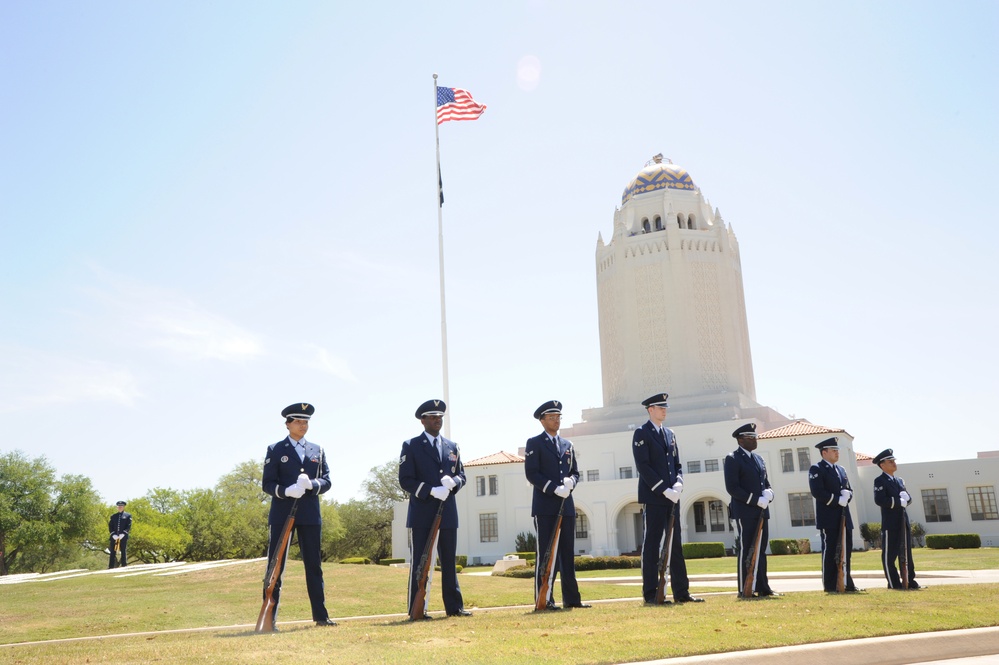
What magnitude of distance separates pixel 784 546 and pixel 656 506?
1165 inches

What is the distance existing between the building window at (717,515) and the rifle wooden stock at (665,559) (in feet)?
122

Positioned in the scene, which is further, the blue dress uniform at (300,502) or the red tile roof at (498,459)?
the red tile roof at (498,459)

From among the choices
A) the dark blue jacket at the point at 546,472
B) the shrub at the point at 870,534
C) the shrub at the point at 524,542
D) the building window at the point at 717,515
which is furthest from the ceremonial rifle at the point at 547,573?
the building window at the point at 717,515

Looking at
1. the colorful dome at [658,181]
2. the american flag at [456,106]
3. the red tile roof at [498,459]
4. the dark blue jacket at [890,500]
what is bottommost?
the dark blue jacket at [890,500]

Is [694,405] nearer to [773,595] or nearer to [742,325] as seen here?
[742,325]

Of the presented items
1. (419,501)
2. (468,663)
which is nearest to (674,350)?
(419,501)

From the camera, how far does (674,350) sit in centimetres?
5350

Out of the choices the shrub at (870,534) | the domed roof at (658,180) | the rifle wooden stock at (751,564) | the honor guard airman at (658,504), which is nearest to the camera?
the honor guard airman at (658,504)

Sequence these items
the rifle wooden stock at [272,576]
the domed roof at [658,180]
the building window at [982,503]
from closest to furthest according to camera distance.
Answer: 1. the rifle wooden stock at [272,576]
2. the building window at [982,503]
3. the domed roof at [658,180]

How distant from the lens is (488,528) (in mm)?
48344

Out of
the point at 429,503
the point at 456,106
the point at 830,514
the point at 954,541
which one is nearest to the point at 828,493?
the point at 830,514

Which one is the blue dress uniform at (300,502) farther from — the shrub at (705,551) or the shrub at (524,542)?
the shrub at (524,542)

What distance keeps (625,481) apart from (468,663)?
135 feet

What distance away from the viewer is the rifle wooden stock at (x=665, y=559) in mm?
9633
